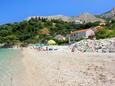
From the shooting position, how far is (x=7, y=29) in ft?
386

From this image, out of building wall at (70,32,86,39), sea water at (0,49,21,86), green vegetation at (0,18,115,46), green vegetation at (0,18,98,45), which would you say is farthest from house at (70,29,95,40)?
sea water at (0,49,21,86)

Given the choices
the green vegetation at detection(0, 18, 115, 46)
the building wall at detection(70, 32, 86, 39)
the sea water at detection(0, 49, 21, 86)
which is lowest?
the sea water at detection(0, 49, 21, 86)

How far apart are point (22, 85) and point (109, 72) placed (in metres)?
4.85

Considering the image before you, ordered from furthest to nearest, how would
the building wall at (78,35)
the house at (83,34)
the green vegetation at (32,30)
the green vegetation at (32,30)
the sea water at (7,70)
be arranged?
1. the green vegetation at (32,30)
2. the green vegetation at (32,30)
3. the building wall at (78,35)
4. the house at (83,34)
5. the sea water at (7,70)

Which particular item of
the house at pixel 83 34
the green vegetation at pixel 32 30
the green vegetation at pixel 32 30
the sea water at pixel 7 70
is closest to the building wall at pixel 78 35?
the house at pixel 83 34

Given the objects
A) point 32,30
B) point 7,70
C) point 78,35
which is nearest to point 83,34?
point 78,35

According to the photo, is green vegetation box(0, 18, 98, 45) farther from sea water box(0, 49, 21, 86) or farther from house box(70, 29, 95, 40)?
sea water box(0, 49, 21, 86)

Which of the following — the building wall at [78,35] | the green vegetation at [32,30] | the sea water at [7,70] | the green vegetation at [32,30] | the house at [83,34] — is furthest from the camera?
the green vegetation at [32,30]

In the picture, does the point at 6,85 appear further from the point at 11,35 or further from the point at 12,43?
the point at 11,35

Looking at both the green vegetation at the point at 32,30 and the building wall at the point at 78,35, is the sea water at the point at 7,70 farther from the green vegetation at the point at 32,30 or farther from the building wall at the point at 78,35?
the green vegetation at the point at 32,30

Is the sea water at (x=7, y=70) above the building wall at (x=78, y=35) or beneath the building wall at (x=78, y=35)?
beneath

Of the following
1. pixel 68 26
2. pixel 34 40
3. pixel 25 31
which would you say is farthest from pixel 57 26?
pixel 34 40

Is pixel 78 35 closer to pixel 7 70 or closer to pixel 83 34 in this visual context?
→ pixel 83 34

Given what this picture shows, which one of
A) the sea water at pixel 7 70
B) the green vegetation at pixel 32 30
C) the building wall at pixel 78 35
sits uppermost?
the green vegetation at pixel 32 30
